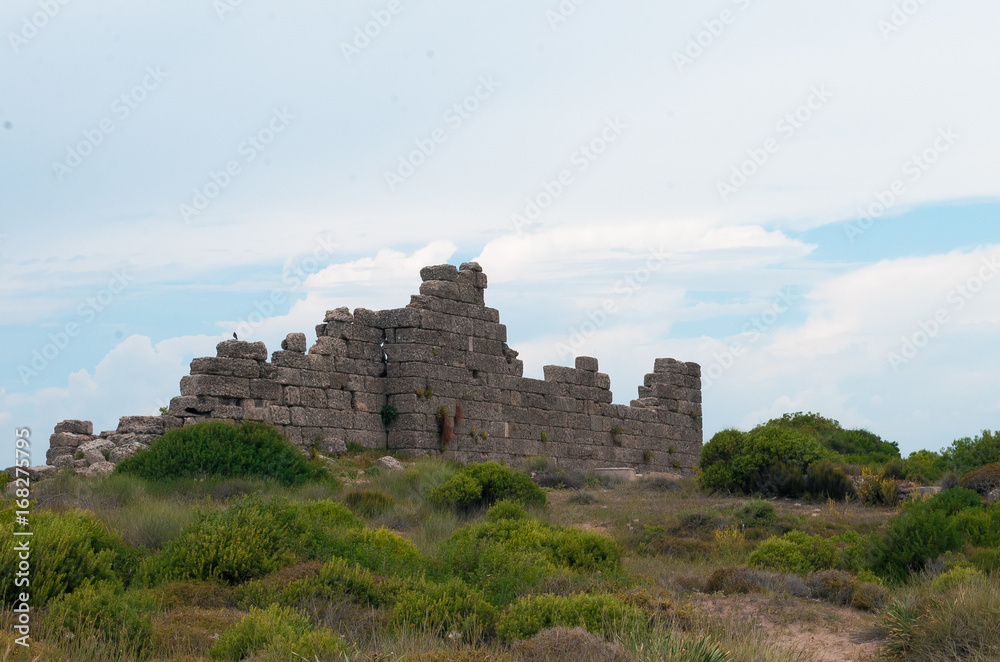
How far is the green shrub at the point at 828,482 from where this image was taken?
17359 millimetres

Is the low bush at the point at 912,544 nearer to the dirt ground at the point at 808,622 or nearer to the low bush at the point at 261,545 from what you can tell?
the dirt ground at the point at 808,622

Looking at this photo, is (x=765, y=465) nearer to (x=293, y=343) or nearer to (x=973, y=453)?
(x=973, y=453)

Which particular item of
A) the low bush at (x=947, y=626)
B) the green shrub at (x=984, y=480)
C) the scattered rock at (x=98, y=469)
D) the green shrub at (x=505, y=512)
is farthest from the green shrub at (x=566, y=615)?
the scattered rock at (x=98, y=469)

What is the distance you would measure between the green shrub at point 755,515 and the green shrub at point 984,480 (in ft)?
11.7

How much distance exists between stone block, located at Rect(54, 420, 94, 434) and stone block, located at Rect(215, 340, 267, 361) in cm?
279

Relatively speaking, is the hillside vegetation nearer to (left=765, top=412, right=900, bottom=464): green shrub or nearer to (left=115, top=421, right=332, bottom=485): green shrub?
(left=115, top=421, right=332, bottom=485): green shrub

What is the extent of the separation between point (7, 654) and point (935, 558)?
8.91m

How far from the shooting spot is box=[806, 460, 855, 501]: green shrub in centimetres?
1736

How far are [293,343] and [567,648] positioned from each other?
13.0m

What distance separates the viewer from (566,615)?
25.2ft

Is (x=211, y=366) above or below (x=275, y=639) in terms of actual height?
above

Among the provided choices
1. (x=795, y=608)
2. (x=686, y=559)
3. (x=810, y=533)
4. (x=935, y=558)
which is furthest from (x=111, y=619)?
(x=810, y=533)

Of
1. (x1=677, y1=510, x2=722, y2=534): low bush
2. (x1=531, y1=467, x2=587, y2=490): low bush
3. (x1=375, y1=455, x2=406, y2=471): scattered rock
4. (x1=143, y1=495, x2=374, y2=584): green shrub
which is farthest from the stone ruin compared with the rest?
(x1=677, y1=510, x2=722, y2=534): low bush

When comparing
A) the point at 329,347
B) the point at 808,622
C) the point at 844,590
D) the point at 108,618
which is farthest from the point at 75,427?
the point at 808,622
